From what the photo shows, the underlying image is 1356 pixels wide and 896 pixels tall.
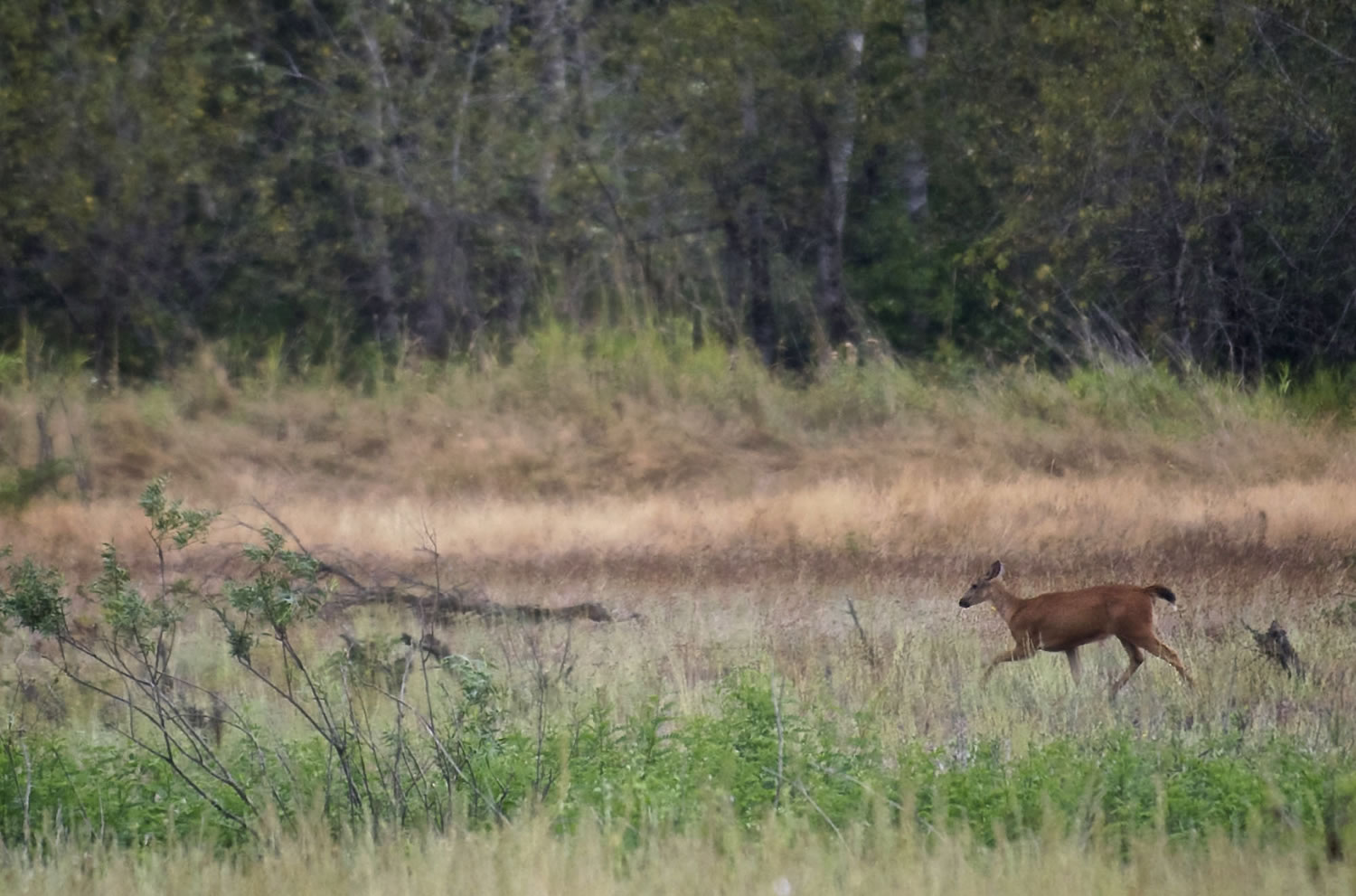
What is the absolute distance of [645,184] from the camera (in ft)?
80.3

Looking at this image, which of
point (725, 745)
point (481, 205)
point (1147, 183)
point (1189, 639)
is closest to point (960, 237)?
point (1147, 183)

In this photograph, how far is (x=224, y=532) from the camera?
14516 millimetres

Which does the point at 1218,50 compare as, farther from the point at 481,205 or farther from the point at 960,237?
the point at 481,205

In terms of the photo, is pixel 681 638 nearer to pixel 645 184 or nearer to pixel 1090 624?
pixel 1090 624

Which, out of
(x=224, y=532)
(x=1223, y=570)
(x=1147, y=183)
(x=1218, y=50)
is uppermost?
(x=1218, y=50)

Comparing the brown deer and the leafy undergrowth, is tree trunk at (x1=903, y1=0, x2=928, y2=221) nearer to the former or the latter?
the brown deer

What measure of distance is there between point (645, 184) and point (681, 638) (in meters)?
15.6

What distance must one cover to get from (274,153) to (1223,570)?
59.2 ft

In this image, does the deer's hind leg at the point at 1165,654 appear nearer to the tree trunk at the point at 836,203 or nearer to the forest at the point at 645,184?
the forest at the point at 645,184

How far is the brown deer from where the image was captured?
7.73 m

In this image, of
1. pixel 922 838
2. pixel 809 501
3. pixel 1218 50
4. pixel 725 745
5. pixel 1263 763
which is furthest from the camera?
pixel 1218 50

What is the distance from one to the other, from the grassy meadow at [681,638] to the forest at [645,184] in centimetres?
220

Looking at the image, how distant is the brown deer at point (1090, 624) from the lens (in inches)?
304

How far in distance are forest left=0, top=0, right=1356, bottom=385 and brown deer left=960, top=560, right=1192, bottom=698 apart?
1111 cm
